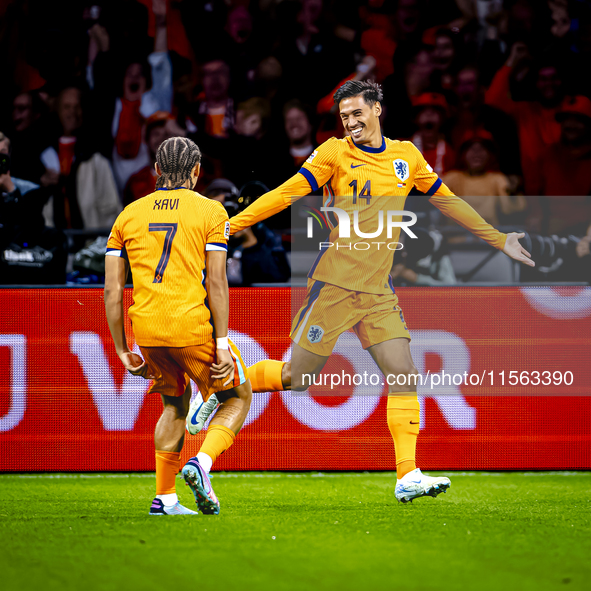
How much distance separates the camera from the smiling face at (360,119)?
451 cm

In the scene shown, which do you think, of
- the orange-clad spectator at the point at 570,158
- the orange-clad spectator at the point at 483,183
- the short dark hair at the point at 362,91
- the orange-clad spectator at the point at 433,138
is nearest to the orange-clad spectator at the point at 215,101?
the orange-clad spectator at the point at 433,138

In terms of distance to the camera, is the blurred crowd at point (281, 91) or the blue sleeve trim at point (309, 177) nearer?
the blue sleeve trim at point (309, 177)

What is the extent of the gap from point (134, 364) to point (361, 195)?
5.22 feet

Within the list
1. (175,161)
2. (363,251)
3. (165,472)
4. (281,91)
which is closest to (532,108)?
(281,91)

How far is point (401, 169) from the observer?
4523 millimetres

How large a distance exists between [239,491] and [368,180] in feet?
6.21

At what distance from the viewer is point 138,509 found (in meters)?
3.99

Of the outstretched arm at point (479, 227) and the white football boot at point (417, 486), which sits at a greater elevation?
the outstretched arm at point (479, 227)

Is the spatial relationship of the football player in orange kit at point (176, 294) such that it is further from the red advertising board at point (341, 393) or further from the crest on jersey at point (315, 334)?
the red advertising board at point (341, 393)

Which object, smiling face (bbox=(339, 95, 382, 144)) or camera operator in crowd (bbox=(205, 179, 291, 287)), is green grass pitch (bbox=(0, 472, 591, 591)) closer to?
camera operator in crowd (bbox=(205, 179, 291, 287))

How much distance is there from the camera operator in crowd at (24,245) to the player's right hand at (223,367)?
7.45ft

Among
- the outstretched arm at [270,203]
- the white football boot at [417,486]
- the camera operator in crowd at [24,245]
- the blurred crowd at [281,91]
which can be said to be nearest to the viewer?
the white football boot at [417,486]

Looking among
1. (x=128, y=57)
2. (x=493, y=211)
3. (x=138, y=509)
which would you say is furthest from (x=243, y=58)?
(x=138, y=509)

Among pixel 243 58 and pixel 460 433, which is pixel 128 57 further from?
pixel 460 433
